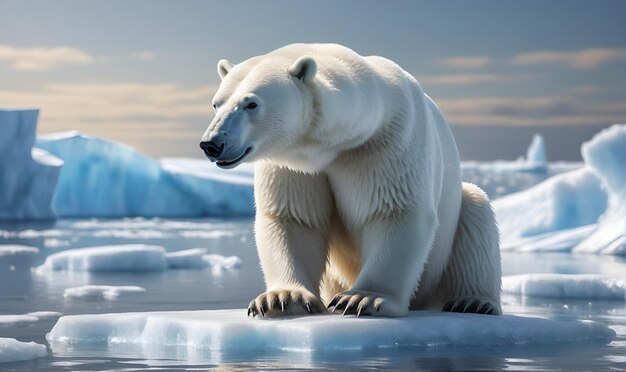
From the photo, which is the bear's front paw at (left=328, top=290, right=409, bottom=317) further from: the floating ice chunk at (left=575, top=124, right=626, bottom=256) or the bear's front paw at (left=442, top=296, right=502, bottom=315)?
the floating ice chunk at (left=575, top=124, right=626, bottom=256)

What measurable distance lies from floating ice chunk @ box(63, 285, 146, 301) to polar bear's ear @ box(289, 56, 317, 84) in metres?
5.36

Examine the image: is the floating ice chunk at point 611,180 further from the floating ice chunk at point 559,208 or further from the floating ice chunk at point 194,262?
the floating ice chunk at point 194,262

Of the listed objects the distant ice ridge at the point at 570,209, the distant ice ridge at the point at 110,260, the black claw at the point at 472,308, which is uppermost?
the distant ice ridge at the point at 570,209

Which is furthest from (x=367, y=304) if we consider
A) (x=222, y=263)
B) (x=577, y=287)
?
(x=222, y=263)

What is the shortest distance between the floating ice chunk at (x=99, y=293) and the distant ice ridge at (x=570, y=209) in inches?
441

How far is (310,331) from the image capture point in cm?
498

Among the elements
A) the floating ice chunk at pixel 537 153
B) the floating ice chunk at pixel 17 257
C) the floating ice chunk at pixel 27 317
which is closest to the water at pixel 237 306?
the floating ice chunk at pixel 27 317

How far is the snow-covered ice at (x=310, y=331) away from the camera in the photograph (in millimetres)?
5035

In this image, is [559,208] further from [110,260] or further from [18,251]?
[18,251]

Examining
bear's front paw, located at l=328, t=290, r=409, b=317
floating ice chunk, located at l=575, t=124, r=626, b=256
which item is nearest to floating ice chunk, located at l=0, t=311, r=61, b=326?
bear's front paw, located at l=328, t=290, r=409, b=317

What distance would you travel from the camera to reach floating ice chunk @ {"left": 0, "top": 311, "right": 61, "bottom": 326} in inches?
291

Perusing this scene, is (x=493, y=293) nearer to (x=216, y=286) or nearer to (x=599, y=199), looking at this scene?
(x=216, y=286)

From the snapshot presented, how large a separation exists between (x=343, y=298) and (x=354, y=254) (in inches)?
19.5

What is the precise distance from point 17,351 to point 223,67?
1717mm
